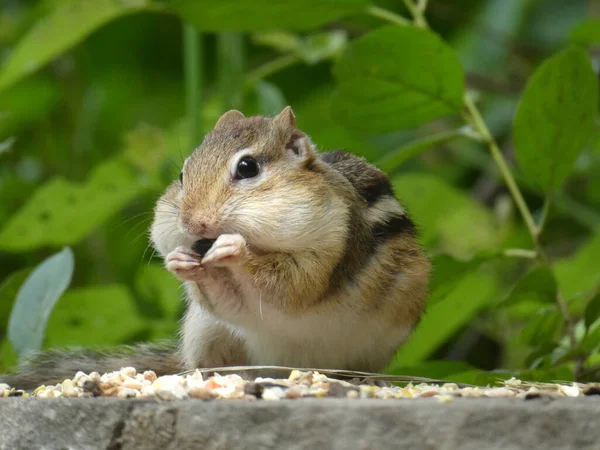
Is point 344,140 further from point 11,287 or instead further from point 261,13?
point 11,287

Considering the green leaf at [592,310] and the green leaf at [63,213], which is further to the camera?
the green leaf at [63,213]

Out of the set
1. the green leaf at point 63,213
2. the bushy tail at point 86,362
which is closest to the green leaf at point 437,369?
the bushy tail at point 86,362

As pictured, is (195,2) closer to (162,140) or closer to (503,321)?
(162,140)

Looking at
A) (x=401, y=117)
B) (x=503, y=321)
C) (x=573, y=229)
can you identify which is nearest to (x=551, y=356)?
(x=401, y=117)

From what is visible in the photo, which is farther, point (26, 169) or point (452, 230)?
point (26, 169)

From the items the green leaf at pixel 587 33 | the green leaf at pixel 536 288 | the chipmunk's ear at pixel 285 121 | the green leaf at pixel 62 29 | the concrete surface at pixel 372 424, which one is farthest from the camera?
the green leaf at pixel 587 33

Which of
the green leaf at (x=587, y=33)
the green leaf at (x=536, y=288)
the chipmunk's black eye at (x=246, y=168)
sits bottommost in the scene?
the green leaf at (x=536, y=288)

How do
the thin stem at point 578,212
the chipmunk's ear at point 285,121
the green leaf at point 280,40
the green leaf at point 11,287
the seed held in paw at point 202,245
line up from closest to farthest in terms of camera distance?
the seed held in paw at point 202,245 < the chipmunk's ear at point 285,121 < the green leaf at point 11,287 < the green leaf at point 280,40 < the thin stem at point 578,212

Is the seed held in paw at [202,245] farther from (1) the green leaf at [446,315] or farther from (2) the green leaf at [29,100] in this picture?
(2) the green leaf at [29,100]
